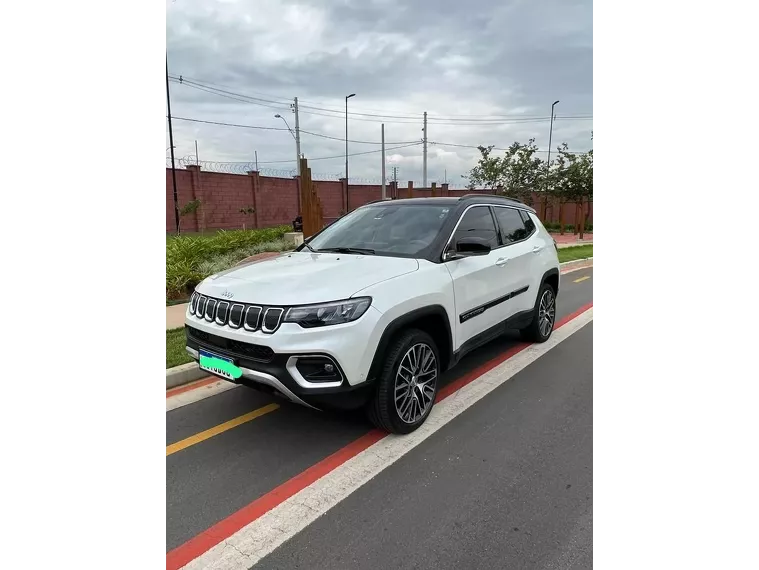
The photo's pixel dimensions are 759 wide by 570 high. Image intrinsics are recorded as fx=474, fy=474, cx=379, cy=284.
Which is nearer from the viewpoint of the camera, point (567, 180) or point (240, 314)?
point (240, 314)

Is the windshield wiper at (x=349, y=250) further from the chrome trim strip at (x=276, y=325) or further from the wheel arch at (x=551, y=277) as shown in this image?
the wheel arch at (x=551, y=277)

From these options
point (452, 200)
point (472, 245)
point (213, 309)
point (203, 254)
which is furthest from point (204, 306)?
point (203, 254)

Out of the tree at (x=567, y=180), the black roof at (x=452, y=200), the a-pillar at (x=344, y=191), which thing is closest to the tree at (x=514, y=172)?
the tree at (x=567, y=180)

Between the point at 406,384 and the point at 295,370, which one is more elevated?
the point at 295,370

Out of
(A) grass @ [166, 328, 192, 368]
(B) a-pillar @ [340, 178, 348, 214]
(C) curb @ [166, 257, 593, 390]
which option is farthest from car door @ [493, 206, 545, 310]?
(B) a-pillar @ [340, 178, 348, 214]

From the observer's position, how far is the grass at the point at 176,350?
4.65m

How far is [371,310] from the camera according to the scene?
2975 mm

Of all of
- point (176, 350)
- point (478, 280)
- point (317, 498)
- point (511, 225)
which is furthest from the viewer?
point (511, 225)

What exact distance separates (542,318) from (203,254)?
6.95 meters

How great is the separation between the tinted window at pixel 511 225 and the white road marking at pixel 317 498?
163 centimetres

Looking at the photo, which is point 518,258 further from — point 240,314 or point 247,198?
point 247,198
